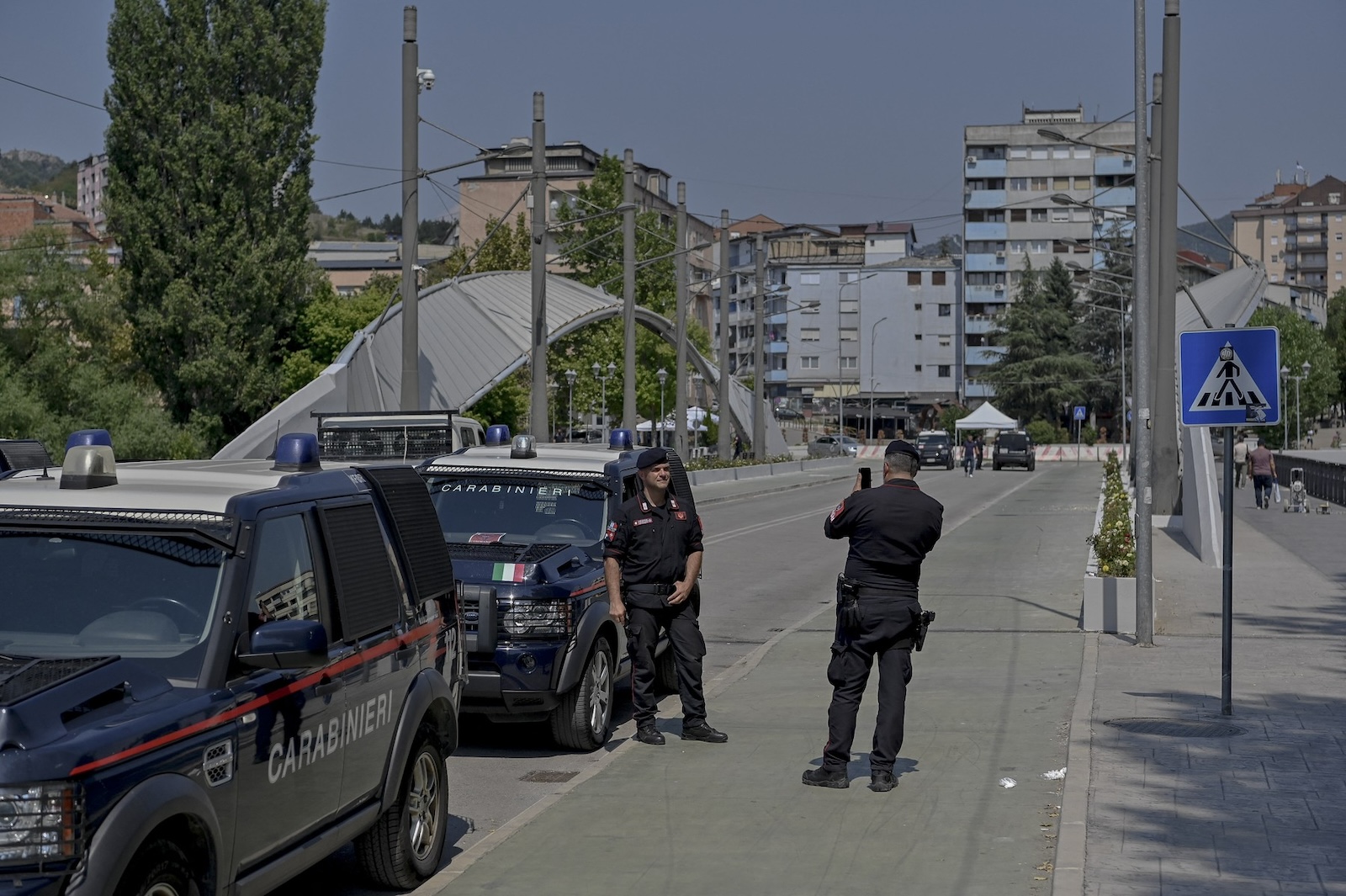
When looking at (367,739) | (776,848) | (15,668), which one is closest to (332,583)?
(367,739)

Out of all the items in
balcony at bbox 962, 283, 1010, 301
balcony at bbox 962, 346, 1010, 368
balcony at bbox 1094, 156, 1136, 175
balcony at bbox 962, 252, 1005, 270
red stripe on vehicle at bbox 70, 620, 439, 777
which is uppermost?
balcony at bbox 1094, 156, 1136, 175

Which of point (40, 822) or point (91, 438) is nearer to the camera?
point (40, 822)

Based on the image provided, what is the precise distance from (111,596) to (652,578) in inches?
179

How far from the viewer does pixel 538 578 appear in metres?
9.37

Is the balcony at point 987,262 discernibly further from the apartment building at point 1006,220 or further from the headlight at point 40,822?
the headlight at point 40,822

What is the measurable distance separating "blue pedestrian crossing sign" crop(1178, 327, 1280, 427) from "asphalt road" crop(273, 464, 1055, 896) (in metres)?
4.04

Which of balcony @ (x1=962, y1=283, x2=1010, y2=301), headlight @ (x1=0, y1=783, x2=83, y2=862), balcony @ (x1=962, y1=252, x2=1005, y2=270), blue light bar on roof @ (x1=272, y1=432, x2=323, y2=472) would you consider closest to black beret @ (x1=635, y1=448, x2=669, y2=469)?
blue light bar on roof @ (x1=272, y1=432, x2=323, y2=472)

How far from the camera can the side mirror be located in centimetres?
491

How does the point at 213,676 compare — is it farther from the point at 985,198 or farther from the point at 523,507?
the point at 985,198

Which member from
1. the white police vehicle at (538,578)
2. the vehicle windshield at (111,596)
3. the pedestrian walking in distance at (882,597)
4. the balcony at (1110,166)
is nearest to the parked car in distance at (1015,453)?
the balcony at (1110,166)

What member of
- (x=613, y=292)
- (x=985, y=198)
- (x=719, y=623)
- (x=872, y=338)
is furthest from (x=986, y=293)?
(x=719, y=623)

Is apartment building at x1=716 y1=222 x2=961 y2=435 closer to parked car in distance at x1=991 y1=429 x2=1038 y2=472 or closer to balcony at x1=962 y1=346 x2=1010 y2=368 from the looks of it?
balcony at x1=962 y1=346 x2=1010 y2=368

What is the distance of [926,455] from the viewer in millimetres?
83500

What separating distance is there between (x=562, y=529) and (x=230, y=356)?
5113 cm
